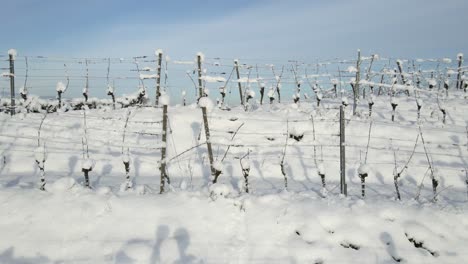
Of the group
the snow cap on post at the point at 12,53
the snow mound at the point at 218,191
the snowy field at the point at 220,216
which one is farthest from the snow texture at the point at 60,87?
the snow mound at the point at 218,191

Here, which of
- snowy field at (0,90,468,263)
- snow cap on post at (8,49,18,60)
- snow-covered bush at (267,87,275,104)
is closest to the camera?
snowy field at (0,90,468,263)

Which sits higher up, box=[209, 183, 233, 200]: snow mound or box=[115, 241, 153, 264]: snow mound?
box=[209, 183, 233, 200]: snow mound

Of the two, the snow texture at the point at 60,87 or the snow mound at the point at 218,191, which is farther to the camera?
the snow texture at the point at 60,87

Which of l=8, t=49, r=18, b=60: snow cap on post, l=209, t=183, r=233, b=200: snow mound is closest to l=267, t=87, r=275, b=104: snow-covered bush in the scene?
l=209, t=183, r=233, b=200: snow mound

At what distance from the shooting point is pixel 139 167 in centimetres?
788

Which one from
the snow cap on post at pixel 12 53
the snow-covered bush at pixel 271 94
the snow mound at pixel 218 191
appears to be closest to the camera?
the snow mound at pixel 218 191

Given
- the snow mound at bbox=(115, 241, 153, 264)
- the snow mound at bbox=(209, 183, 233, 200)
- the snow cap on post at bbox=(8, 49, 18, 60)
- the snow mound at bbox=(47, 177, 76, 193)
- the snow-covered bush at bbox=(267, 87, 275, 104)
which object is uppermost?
Answer: the snow cap on post at bbox=(8, 49, 18, 60)

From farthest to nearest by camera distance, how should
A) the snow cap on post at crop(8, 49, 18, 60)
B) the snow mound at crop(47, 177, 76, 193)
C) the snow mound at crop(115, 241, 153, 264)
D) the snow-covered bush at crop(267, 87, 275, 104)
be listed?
the snow-covered bush at crop(267, 87, 275, 104)
the snow cap on post at crop(8, 49, 18, 60)
the snow mound at crop(47, 177, 76, 193)
the snow mound at crop(115, 241, 153, 264)

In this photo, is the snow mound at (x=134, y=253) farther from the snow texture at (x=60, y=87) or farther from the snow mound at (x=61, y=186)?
the snow texture at (x=60, y=87)

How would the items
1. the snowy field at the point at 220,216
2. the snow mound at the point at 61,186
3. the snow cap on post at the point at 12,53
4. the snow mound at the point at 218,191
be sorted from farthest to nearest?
the snow cap on post at the point at 12,53 < the snow mound at the point at 218,191 < the snow mound at the point at 61,186 < the snowy field at the point at 220,216

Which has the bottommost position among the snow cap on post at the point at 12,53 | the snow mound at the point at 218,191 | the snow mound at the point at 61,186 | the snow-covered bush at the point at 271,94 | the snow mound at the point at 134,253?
the snow mound at the point at 134,253

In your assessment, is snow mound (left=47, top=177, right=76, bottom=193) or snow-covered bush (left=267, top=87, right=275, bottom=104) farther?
snow-covered bush (left=267, top=87, right=275, bottom=104)

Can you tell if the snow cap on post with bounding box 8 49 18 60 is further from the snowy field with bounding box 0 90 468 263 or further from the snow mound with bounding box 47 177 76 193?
the snow mound with bounding box 47 177 76 193

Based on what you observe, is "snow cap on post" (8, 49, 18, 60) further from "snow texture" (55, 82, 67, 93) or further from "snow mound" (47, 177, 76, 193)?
"snow mound" (47, 177, 76, 193)
